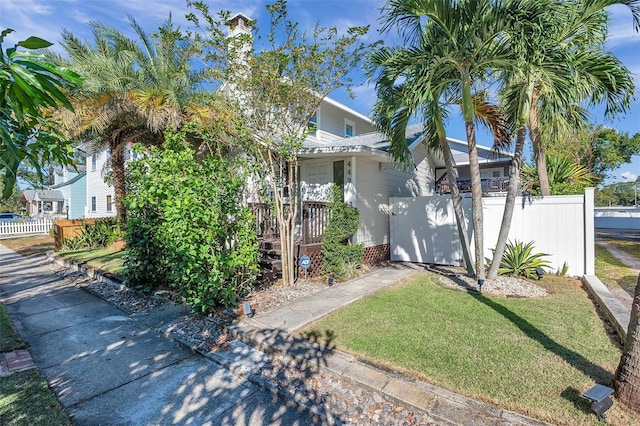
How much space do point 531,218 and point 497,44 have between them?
409cm

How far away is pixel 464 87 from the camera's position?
5.98 meters

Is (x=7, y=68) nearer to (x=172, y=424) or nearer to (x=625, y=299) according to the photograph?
(x=172, y=424)

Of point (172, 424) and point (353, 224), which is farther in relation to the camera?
point (353, 224)

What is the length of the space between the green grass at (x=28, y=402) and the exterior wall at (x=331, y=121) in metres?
10.2

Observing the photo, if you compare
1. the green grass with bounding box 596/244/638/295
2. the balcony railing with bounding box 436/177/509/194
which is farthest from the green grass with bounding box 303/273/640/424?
the balcony railing with bounding box 436/177/509/194

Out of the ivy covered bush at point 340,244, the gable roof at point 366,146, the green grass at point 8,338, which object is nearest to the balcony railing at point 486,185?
the gable roof at point 366,146

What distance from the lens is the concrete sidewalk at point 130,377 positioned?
2891 millimetres

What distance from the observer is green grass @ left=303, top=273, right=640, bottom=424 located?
2871 mm

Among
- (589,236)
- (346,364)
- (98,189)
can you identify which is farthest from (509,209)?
(98,189)

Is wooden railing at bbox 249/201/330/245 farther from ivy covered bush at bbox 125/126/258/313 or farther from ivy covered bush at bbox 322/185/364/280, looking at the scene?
ivy covered bush at bbox 125/126/258/313

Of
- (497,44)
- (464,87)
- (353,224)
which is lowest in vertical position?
(353,224)

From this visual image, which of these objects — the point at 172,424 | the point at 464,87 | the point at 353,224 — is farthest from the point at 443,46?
the point at 172,424

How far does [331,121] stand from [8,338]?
11.8 m

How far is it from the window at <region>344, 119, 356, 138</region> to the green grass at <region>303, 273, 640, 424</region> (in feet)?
33.0
